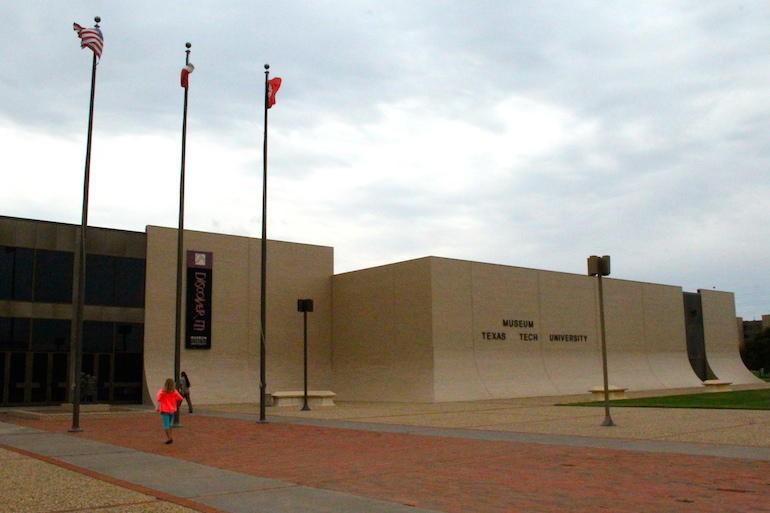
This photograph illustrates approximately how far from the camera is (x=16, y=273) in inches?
1256

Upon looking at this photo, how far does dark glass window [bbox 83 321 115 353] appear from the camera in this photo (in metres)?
33.1

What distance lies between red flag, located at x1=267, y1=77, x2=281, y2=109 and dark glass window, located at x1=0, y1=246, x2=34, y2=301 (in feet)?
52.7

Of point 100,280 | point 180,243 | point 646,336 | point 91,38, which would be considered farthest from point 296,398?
point 646,336

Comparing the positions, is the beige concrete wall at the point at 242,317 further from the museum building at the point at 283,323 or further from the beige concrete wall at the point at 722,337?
the beige concrete wall at the point at 722,337

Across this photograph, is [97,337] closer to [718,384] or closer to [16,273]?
[16,273]

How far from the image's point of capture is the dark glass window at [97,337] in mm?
33062

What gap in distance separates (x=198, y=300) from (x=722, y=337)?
1519 inches

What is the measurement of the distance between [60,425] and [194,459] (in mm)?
10980

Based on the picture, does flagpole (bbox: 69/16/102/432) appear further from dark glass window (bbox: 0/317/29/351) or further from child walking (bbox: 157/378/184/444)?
dark glass window (bbox: 0/317/29/351)

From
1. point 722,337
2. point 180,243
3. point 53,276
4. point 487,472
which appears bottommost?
point 487,472

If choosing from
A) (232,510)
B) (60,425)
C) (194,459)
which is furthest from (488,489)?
(60,425)

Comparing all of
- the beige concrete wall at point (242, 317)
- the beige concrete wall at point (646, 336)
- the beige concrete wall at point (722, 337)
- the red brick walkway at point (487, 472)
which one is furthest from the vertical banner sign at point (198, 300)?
the beige concrete wall at point (722, 337)

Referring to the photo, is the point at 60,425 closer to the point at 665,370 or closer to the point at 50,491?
the point at 50,491

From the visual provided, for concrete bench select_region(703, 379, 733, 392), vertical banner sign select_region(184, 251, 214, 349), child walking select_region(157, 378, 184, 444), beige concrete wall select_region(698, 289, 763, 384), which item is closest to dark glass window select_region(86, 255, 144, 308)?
vertical banner sign select_region(184, 251, 214, 349)
